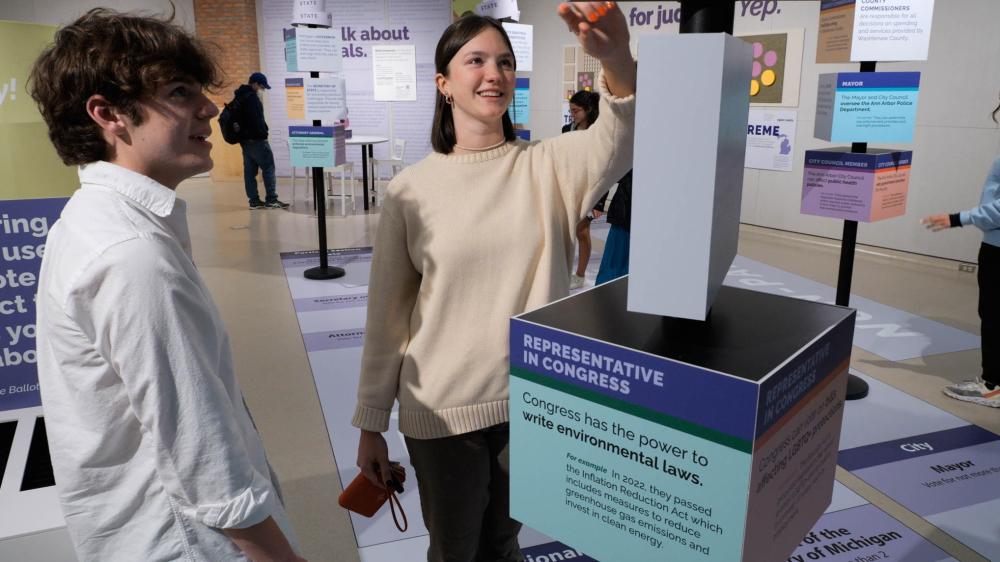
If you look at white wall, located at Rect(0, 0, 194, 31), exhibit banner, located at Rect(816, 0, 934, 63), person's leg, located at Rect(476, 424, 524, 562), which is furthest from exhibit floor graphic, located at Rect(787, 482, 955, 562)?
white wall, located at Rect(0, 0, 194, 31)

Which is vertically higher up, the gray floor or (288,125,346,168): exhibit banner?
(288,125,346,168): exhibit banner

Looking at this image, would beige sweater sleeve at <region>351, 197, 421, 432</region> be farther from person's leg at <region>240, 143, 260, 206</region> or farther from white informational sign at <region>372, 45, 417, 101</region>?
person's leg at <region>240, 143, 260, 206</region>

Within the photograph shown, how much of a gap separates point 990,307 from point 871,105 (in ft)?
4.18

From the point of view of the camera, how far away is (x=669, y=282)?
2.36 ft

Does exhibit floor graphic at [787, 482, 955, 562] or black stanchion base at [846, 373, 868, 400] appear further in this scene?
black stanchion base at [846, 373, 868, 400]

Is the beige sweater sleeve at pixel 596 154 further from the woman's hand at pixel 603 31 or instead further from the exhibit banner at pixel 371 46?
the exhibit banner at pixel 371 46

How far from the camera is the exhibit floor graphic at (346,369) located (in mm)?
2582

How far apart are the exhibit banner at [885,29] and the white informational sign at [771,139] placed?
4.36 metres

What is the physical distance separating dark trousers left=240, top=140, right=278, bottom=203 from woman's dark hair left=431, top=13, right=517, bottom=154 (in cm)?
885

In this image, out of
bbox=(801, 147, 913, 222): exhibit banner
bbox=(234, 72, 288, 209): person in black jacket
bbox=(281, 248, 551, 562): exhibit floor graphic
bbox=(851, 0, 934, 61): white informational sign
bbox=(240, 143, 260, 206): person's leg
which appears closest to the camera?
bbox=(281, 248, 551, 562): exhibit floor graphic

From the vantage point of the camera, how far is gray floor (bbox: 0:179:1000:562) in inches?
111

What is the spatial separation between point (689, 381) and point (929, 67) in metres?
7.23

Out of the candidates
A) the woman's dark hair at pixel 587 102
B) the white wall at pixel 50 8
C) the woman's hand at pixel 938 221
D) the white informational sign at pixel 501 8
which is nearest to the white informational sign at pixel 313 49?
the white informational sign at pixel 501 8

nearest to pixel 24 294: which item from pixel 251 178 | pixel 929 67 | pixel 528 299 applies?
pixel 528 299
